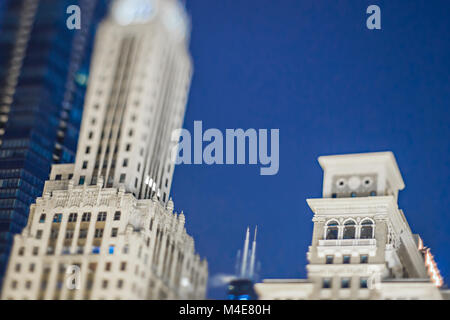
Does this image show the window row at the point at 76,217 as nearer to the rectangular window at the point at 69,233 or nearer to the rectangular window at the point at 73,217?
the rectangular window at the point at 73,217

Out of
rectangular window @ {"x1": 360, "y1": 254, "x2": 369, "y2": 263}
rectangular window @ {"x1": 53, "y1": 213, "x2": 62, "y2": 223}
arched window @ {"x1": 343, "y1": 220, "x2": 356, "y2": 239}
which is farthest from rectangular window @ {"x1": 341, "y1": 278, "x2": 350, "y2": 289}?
rectangular window @ {"x1": 53, "y1": 213, "x2": 62, "y2": 223}

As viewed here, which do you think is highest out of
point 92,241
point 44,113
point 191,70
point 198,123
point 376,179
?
point 44,113

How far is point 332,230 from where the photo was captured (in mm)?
73500

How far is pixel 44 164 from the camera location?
107m

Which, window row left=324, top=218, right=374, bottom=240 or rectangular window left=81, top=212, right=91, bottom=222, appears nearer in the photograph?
window row left=324, top=218, right=374, bottom=240

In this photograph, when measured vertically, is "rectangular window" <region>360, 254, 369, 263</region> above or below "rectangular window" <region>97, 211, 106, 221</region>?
below

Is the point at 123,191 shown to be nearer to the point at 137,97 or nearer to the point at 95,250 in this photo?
the point at 95,250

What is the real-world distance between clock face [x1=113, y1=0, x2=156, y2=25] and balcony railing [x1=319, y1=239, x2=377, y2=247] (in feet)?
98.0

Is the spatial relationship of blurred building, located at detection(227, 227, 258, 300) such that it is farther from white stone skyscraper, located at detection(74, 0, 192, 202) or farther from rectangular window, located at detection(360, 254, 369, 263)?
white stone skyscraper, located at detection(74, 0, 192, 202)

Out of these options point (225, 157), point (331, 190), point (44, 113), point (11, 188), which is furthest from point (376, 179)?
point (44, 113)

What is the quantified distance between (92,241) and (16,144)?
1365 inches

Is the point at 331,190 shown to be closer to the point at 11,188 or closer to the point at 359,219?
the point at 359,219

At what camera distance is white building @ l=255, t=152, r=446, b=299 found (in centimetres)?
6862
